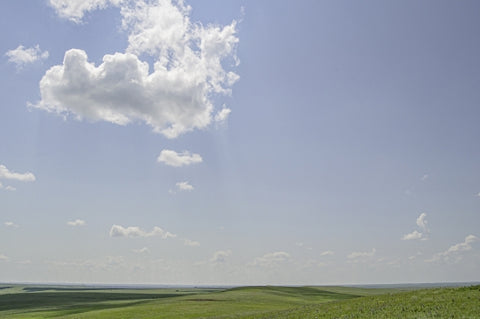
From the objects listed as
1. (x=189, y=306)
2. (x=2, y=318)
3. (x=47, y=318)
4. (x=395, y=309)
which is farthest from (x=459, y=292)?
(x=2, y=318)

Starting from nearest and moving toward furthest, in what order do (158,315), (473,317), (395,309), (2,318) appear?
(473,317) → (395,309) → (158,315) → (2,318)

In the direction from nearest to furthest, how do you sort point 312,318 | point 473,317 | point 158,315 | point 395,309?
1. point 473,317
2. point 395,309
3. point 312,318
4. point 158,315

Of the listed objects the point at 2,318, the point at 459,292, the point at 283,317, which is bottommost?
the point at 2,318

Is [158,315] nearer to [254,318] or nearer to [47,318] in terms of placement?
[254,318]

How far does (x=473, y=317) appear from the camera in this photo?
89.4ft

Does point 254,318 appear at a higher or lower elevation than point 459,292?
lower

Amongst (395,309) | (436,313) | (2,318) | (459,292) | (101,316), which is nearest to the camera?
(436,313)

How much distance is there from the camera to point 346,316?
35.7 meters

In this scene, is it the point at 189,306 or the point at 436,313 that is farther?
the point at 189,306

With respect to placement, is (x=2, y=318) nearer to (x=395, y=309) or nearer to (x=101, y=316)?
(x=101, y=316)

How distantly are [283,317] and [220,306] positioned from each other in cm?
3469

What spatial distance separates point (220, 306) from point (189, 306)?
264 inches

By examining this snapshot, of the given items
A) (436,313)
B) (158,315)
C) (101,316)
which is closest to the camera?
(436,313)

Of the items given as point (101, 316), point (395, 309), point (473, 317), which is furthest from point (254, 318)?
point (101, 316)
